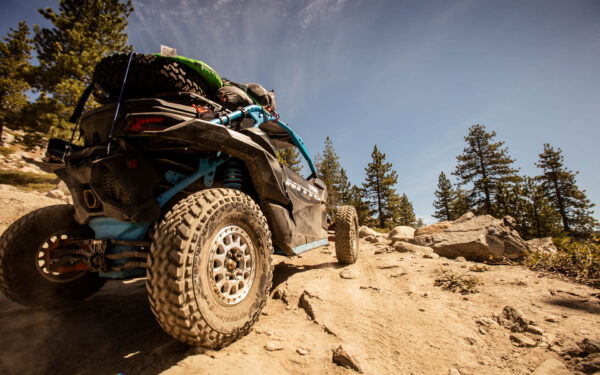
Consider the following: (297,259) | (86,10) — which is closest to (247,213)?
(297,259)

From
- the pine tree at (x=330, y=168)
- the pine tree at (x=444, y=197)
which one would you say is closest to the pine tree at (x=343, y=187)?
the pine tree at (x=330, y=168)

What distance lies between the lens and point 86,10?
677 inches

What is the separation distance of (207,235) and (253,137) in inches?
49.9

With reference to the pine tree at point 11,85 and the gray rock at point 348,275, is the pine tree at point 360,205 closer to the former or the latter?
the gray rock at point 348,275

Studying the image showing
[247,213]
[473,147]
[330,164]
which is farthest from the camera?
[330,164]

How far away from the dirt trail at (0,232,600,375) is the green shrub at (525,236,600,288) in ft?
1.58

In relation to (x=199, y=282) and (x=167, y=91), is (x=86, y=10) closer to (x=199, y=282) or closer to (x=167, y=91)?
(x=167, y=91)

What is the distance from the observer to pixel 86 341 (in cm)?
207

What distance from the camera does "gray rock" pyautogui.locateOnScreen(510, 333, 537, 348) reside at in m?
1.87

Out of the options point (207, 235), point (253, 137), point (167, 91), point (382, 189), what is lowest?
point (207, 235)

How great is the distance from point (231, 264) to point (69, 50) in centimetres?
2445

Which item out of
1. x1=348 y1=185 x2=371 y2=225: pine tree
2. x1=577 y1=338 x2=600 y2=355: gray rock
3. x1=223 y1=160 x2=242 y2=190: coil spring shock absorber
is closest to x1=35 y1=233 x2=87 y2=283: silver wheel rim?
Answer: x1=223 y1=160 x2=242 y2=190: coil spring shock absorber

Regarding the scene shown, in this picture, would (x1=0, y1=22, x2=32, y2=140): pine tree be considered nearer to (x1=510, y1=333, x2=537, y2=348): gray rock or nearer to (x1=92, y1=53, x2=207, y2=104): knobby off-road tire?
(x1=92, y1=53, x2=207, y2=104): knobby off-road tire

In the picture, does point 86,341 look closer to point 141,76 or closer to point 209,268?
point 209,268
